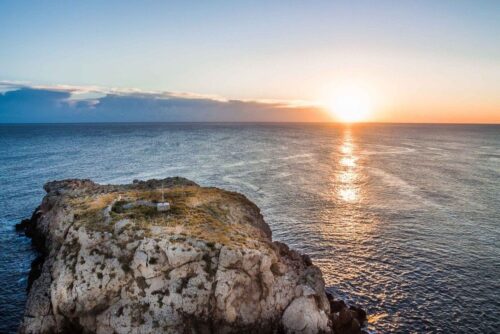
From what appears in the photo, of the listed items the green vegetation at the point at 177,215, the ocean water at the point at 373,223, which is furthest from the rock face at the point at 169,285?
the ocean water at the point at 373,223

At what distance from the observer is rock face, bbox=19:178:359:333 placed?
31.0 metres

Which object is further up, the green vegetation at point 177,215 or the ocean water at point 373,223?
the green vegetation at point 177,215

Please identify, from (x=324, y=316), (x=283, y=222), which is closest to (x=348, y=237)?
(x=283, y=222)

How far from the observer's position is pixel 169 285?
31766 mm

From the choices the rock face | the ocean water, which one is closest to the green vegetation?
the rock face

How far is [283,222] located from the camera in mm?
63906

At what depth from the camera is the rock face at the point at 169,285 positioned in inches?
1220

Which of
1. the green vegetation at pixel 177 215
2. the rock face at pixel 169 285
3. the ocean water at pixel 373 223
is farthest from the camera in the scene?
the ocean water at pixel 373 223

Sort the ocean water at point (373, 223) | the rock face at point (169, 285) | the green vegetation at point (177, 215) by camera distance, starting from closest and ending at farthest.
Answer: the rock face at point (169, 285) < the green vegetation at point (177, 215) < the ocean water at point (373, 223)

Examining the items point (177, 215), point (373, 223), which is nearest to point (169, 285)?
point (177, 215)

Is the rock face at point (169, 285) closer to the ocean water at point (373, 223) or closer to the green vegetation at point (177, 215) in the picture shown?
the green vegetation at point (177, 215)

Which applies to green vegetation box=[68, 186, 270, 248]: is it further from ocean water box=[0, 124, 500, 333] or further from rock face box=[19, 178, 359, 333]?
ocean water box=[0, 124, 500, 333]

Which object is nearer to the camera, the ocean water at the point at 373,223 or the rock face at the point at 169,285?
the rock face at the point at 169,285

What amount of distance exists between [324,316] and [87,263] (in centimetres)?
2082
